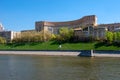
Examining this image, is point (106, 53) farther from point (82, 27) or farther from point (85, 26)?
point (85, 26)

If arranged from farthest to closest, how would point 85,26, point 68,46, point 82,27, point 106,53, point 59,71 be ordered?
point 85,26 → point 82,27 → point 68,46 → point 106,53 → point 59,71

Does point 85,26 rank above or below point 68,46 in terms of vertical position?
above

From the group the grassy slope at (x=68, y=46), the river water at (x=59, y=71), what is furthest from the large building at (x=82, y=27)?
the river water at (x=59, y=71)

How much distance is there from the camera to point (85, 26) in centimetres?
10662

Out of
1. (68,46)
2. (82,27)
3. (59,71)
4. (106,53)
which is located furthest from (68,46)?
(59,71)

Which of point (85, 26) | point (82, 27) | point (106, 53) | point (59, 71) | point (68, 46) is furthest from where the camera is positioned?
point (85, 26)

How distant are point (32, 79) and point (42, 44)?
2392 inches

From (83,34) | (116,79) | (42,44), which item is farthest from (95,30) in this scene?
(116,79)

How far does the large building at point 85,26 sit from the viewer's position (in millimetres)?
86812

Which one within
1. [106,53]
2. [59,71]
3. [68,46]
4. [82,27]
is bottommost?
[59,71]

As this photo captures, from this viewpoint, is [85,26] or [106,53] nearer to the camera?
[106,53]

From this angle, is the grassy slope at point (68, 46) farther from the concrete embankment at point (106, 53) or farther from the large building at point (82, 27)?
the large building at point (82, 27)

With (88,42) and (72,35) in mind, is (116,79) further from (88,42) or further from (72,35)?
(72,35)

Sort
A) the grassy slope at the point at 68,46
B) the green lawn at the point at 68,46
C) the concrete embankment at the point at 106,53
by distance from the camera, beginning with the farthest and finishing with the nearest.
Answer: the grassy slope at the point at 68,46 < the green lawn at the point at 68,46 < the concrete embankment at the point at 106,53
